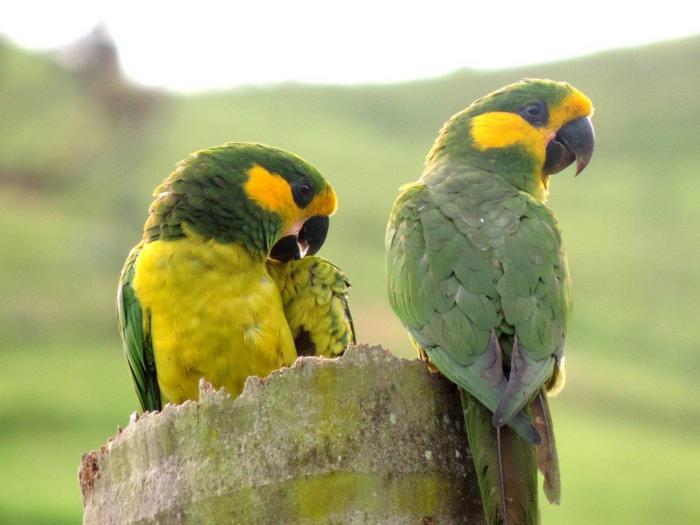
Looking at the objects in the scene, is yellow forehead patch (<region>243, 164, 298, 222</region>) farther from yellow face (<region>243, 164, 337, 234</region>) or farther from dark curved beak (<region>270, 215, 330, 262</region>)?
dark curved beak (<region>270, 215, 330, 262</region>)

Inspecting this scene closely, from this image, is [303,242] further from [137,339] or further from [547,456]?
[547,456]

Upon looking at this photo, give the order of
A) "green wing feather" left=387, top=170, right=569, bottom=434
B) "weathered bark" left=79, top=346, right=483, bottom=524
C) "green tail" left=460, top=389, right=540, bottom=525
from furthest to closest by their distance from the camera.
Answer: "green wing feather" left=387, top=170, right=569, bottom=434 < "green tail" left=460, top=389, right=540, bottom=525 < "weathered bark" left=79, top=346, right=483, bottom=524

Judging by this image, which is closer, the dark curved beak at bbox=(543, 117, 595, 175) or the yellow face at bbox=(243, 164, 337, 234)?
the yellow face at bbox=(243, 164, 337, 234)

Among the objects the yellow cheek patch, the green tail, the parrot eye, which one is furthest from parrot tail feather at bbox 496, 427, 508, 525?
the parrot eye

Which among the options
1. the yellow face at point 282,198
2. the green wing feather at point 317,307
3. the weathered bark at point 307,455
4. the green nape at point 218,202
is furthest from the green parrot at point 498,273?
the green nape at point 218,202

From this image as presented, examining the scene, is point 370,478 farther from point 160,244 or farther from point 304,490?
point 160,244

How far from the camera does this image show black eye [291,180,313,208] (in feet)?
18.1

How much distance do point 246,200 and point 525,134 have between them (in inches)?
61.1

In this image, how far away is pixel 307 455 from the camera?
3.51m

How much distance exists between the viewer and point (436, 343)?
170 inches

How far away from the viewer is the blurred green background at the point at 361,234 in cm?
1900

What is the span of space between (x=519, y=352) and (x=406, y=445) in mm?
743

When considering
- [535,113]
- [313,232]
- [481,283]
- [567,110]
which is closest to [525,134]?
[535,113]

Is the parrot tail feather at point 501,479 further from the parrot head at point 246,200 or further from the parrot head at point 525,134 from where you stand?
the parrot head at point 525,134
